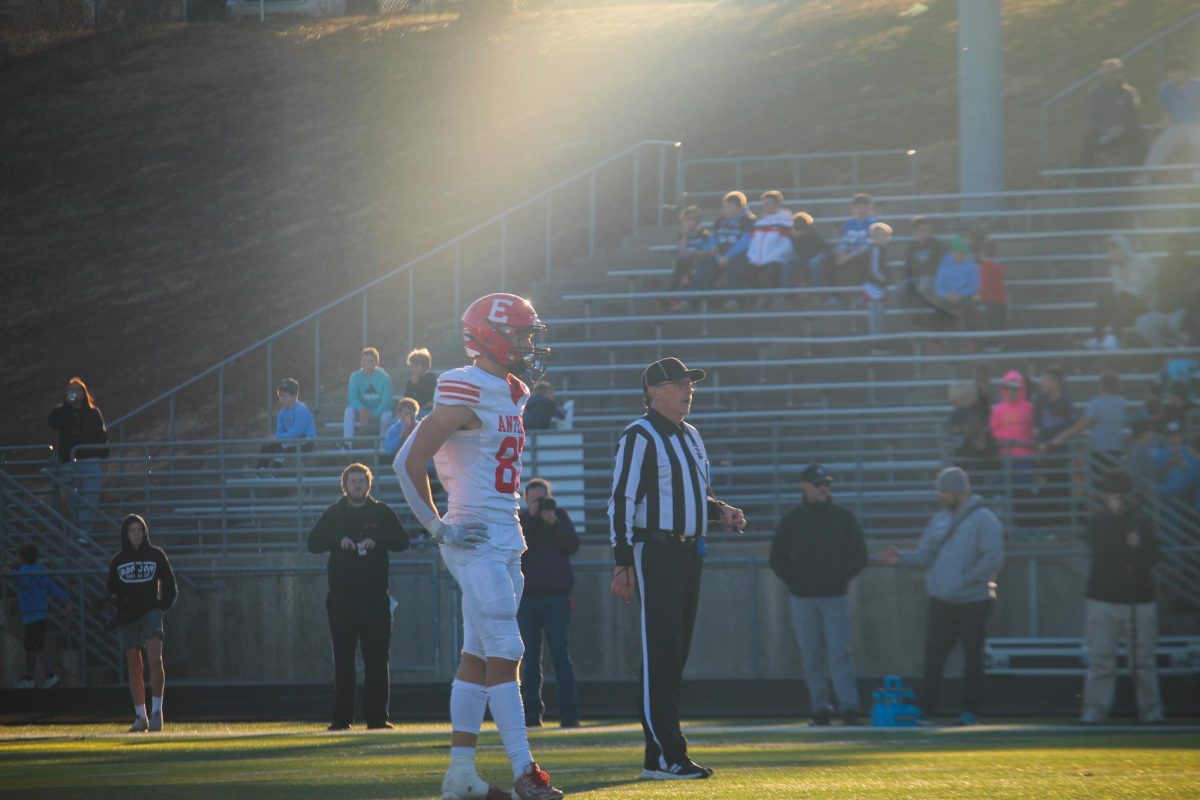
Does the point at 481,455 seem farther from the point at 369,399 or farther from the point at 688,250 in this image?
the point at 688,250

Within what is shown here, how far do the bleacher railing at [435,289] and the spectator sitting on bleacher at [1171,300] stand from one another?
10.7m

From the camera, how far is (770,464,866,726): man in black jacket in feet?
45.2

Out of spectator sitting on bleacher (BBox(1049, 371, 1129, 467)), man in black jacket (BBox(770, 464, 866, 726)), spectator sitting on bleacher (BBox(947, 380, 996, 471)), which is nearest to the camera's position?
man in black jacket (BBox(770, 464, 866, 726))

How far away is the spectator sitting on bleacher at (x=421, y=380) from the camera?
1817 centimetres

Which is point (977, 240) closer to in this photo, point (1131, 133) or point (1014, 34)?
point (1131, 133)

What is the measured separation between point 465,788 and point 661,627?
1641mm

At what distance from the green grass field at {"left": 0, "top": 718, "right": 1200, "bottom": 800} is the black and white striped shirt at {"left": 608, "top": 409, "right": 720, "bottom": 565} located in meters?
1.12

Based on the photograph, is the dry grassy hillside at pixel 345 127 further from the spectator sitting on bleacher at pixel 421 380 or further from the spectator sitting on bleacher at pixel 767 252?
the spectator sitting on bleacher at pixel 421 380

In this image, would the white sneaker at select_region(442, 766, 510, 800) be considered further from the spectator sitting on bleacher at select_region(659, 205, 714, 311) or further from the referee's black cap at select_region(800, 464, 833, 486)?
the spectator sitting on bleacher at select_region(659, 205, 714, 311)

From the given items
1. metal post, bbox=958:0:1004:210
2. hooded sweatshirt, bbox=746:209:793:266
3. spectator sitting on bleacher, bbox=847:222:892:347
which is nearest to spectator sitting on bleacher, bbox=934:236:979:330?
spectator sitting on bleacher, bbox=847:222:892:347

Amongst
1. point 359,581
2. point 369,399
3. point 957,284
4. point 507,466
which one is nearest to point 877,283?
point 957,284

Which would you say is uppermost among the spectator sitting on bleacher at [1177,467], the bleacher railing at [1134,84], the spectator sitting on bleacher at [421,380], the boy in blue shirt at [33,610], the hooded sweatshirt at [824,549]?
the bleacher railing at [1134,84]

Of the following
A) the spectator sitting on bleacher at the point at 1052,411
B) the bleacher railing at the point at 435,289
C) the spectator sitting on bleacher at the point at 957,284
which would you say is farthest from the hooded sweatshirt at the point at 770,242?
the bleacher railing at the point at 435,289

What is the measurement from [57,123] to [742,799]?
130 feet
